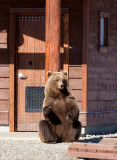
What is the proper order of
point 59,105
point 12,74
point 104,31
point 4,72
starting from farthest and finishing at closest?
point 104,31 < point 4,72 < point 12,74 < point 59,105

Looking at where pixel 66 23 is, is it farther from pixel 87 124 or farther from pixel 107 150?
pixel 107 150

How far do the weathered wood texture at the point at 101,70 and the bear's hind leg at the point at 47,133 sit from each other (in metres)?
2.62

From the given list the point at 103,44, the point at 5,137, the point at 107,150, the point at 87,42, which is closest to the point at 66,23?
the point at 87,42

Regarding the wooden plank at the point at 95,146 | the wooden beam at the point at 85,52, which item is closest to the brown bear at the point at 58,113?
the wooden plank at the point at 95,146

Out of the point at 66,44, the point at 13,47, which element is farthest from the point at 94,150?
the point at 13,47

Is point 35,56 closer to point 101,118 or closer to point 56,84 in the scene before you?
point 101,118

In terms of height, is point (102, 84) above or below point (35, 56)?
below

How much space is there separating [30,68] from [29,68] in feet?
0.08

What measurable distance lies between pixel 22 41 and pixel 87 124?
253cm

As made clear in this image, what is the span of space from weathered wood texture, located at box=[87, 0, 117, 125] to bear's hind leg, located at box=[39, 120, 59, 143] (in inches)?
103

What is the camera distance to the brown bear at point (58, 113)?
8.80 m

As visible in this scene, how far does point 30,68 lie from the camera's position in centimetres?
1147

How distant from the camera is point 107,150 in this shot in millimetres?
7152

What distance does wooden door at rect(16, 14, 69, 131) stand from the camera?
1140 centimetres
